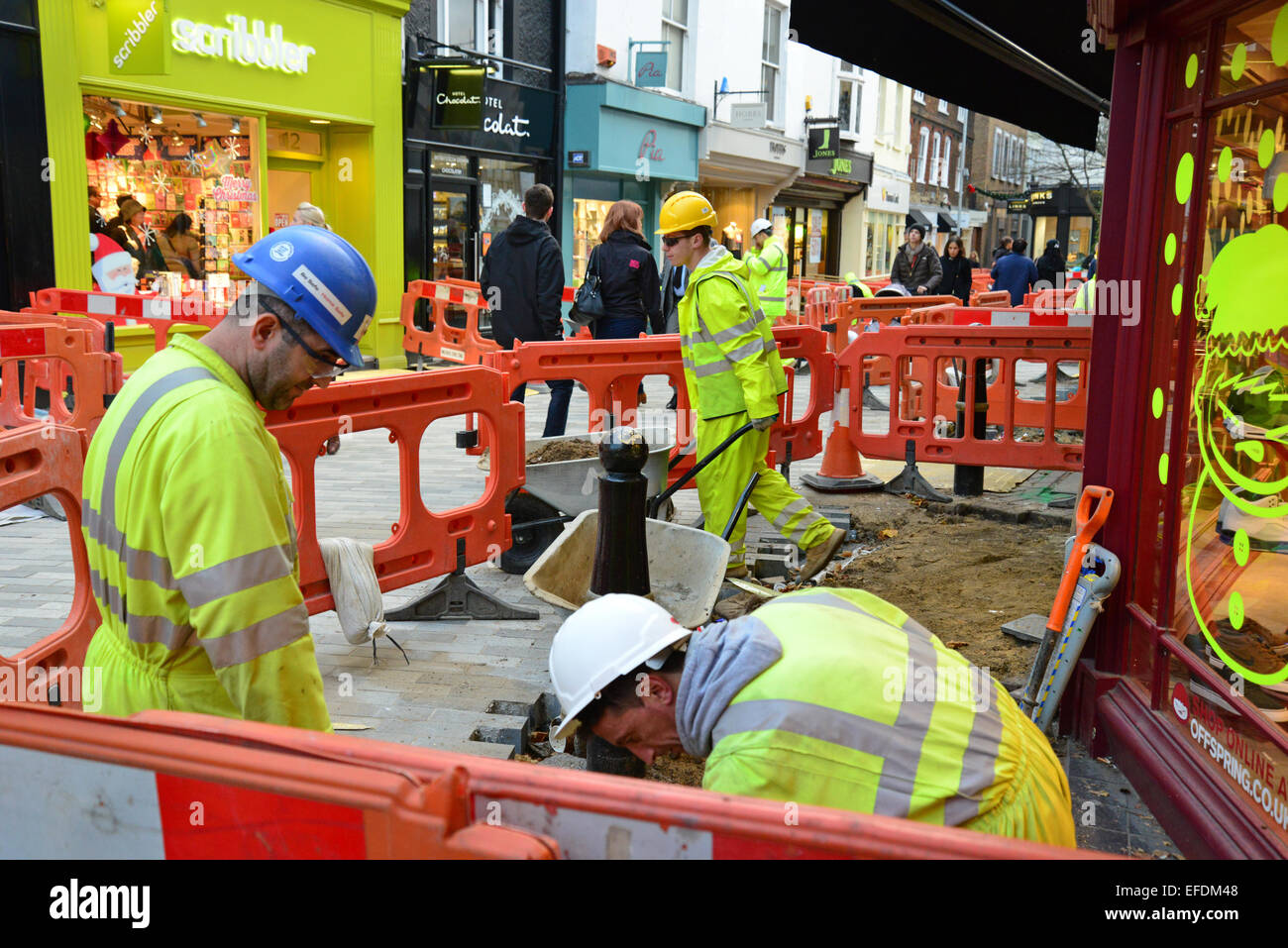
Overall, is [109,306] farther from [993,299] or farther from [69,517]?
[993,299]

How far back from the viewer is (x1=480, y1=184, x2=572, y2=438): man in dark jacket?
9531 millimetres

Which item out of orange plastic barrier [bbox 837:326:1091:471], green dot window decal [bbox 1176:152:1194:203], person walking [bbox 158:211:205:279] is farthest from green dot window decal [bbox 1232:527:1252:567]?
person walking [bbox 158:211:205:279]

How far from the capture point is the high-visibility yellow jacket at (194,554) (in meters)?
2.13

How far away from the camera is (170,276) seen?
509 inches

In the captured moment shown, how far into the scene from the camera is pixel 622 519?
16.6 feet

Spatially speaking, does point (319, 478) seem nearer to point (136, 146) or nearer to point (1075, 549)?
point (136, 146)

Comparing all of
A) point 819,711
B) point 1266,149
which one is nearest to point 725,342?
point 1266,149

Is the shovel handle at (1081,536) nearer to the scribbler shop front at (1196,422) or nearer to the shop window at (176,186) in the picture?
the scribbler shop front at (1196,422)

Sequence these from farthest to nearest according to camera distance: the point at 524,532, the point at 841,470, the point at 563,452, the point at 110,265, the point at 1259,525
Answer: the point at 110,265
the point at 841,470
the point at 563,452
the point at 524,532
the point at 1259,525

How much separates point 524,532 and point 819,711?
15.2 ft

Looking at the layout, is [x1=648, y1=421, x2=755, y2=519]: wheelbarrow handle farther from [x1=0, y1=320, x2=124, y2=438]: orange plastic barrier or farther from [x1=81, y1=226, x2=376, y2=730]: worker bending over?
[x1=81, y1=226, x2=376, y2=730]: worker bending over

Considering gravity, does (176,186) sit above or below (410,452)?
above
